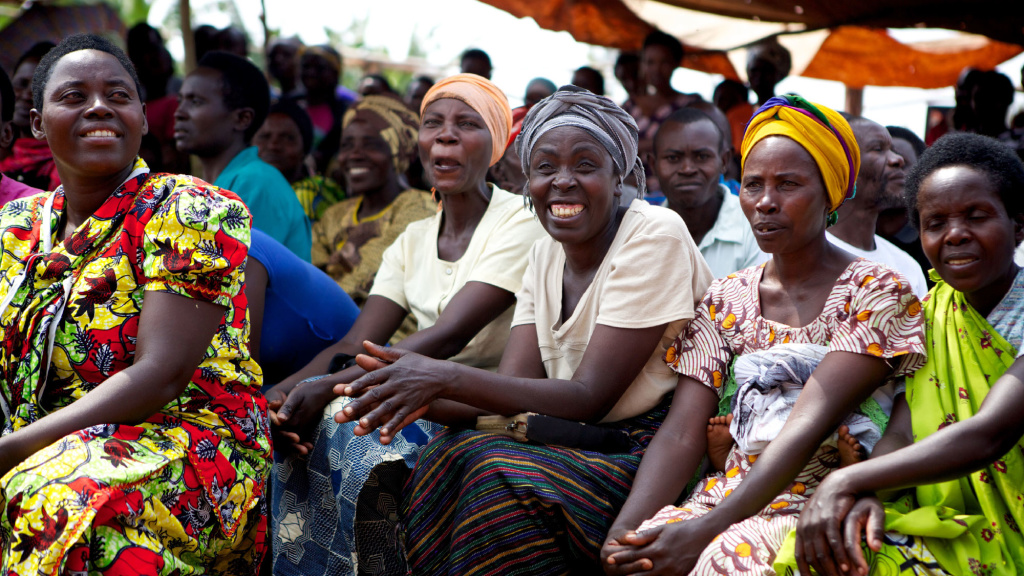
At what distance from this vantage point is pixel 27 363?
2721mm

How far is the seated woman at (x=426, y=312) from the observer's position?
10.5 feet

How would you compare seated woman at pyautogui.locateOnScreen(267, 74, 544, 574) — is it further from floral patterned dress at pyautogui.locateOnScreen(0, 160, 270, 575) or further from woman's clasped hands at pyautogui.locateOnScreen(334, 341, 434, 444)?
woman's clasped hands at pyautogui.locateOnScreen(334, 341, 434, 444)

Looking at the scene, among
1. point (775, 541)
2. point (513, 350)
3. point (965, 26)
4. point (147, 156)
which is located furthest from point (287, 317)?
point (965, 26)

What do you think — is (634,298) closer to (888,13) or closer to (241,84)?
(241,84)

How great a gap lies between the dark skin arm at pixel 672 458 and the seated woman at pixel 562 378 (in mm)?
18

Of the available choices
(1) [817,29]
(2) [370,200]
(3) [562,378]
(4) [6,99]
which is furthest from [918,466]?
(1) [817,29]

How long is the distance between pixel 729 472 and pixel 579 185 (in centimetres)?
105

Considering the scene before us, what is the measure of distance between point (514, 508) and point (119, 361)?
1269 mm

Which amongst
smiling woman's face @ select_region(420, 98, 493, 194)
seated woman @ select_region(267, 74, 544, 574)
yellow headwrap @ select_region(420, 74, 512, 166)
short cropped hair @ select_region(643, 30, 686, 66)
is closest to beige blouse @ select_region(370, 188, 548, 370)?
seated woman @ select_region(267, 74, 544, 574)

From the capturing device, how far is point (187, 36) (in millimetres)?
6469

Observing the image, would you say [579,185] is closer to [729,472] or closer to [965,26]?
[729,472]

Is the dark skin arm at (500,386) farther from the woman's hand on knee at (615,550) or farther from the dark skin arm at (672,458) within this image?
the woman's hand on knee at (615,550)

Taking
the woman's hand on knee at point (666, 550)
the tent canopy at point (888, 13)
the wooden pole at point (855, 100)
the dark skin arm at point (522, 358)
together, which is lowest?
the woman's hand on knee at point (666, 550)

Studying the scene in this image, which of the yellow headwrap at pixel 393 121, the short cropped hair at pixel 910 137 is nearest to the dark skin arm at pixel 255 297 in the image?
the yellow headwrap at pixel 393 121
